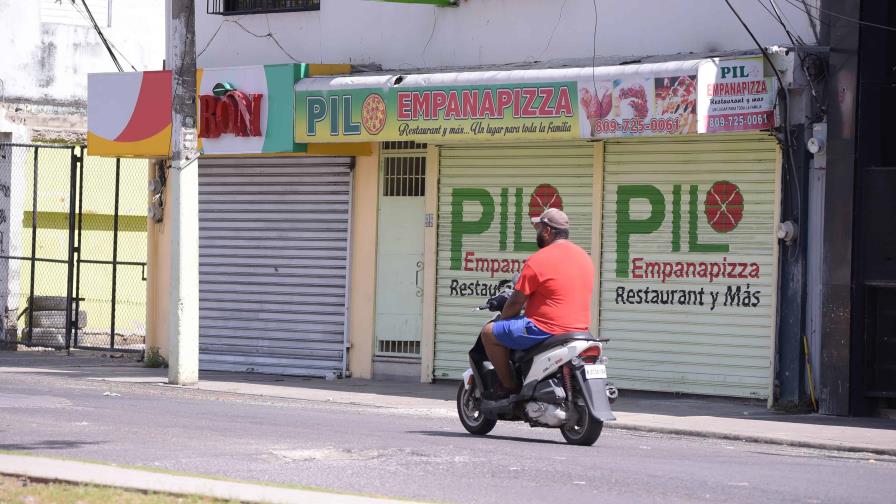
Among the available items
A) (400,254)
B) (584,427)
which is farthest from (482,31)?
(584,427)

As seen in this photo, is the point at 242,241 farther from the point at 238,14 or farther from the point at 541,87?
the point at 541,87

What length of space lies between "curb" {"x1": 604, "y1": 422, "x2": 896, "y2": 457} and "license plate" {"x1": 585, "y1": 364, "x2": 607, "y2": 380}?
8.19 ft

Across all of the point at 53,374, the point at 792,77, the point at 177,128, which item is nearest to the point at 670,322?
the point at 792,77

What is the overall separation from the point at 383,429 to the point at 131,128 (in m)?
9.44

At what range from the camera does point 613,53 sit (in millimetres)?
17312

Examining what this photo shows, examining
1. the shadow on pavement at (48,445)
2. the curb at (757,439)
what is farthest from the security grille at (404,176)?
the shadow on pavement at (48,445)

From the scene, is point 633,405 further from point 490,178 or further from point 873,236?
point 490,178

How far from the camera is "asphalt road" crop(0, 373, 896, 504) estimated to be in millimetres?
9117

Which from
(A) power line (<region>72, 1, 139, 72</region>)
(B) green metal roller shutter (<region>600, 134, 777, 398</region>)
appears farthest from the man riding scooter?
(A) power line (<region>72, 1, 139, 72</region>)

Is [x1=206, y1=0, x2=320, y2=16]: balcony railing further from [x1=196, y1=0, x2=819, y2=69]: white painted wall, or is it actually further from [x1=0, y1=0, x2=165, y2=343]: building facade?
[x1=0, y1=0, x2=165, y2=343]: building facade

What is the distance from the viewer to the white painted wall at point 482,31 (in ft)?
54.1

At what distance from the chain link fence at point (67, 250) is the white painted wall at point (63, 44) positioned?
1.19 m

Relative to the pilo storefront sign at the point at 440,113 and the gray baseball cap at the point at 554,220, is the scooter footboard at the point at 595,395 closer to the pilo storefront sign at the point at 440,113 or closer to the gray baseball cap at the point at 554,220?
the gray baseball cap at the point at 554,220

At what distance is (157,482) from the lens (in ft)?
28.8
